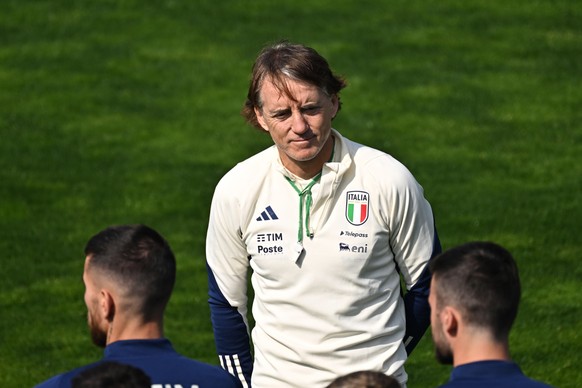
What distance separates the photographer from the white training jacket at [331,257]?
5816 millimetres

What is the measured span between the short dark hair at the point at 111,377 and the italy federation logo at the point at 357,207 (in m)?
1.90

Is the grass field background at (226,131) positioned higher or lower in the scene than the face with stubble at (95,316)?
lower

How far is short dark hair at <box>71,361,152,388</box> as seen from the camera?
13.4 ft

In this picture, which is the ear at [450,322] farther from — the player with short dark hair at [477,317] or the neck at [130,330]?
the neck at [130,330]

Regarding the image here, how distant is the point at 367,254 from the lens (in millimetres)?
5828

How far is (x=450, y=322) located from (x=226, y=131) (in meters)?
11.2

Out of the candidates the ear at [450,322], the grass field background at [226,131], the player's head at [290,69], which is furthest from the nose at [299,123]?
the grass field background at [226,131]

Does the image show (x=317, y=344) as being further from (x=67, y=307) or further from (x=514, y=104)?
(x=514, y=104)

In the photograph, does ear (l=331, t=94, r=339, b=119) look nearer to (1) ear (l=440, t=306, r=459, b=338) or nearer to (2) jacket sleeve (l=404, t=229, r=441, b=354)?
(2) jacket sleeve (l=404, t=229, r=441, b=354)

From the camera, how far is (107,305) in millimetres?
4848

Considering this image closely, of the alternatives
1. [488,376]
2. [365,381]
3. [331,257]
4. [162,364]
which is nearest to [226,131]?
[331,257]

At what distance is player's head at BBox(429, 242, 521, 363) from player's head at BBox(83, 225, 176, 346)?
1024 millimetres

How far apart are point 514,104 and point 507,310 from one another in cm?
1174

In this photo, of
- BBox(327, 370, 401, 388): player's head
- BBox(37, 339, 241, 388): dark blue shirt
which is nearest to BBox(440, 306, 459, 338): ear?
BBox(327, 370, 401, 388): player's head
